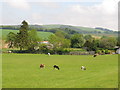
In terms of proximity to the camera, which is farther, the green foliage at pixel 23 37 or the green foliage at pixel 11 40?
the green foliage at pixel 11 40

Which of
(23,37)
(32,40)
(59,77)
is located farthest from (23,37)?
(59,77)

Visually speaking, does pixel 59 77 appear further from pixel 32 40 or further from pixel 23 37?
pixel 32 40

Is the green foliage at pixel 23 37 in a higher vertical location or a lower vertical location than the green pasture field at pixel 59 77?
higher

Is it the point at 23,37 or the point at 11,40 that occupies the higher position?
the point at 23,37

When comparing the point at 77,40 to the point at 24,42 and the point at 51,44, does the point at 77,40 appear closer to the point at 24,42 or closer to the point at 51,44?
the point at 51,44

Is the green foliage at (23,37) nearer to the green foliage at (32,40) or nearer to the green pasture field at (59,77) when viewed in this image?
the green foliage at (32,40)

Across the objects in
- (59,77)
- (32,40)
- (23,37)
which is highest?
(23,37)

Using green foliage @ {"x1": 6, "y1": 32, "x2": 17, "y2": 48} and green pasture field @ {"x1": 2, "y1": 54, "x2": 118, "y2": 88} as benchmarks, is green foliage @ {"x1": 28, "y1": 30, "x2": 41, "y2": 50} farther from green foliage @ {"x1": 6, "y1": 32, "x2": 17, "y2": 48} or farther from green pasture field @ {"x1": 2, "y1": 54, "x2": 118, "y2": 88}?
green pasture field @ {"x1": 2, "y1": 54, "x2": 118, "y2": 88}

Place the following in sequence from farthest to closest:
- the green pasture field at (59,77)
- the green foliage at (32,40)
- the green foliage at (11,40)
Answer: the green foliage at (11,40), the green foliage at (32,40), the green pasture field at (59,77)

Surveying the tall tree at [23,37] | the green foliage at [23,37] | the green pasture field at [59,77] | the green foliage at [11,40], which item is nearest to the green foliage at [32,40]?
the green foliage at [23,37]

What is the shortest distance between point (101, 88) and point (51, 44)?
3350 inches

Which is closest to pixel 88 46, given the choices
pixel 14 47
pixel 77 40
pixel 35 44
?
pixel 77 40

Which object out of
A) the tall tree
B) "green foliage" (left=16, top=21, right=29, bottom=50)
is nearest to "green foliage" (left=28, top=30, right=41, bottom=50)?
"green foliage" (left=16, top=21, right=29, bottom=50)

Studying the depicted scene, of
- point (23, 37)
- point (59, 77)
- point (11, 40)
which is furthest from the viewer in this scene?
point (11, 40)
